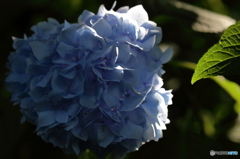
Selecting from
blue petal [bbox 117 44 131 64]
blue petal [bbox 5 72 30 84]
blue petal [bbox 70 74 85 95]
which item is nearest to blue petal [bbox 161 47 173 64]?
blue petal [bbox 117 44 131 64]

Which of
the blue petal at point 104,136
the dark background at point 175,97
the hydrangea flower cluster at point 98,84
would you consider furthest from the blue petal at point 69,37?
the dark background at point 175,97

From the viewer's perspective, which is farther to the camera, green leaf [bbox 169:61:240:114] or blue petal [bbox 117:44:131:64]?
green leaf [bbox 169:61:240:114]

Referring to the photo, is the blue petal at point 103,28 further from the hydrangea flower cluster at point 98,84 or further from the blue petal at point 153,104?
the blue petal at point 153,104

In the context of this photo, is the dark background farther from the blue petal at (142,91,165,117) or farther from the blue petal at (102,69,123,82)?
the blue petal at (102,69,123,82)

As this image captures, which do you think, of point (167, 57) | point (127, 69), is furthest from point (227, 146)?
point (127, 69)

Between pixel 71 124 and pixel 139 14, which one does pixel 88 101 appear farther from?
pixel 139 14

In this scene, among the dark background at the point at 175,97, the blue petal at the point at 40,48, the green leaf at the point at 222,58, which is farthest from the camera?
the dark background at the point at 175,97

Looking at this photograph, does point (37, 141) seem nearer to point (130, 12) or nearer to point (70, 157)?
point (70, 157)
